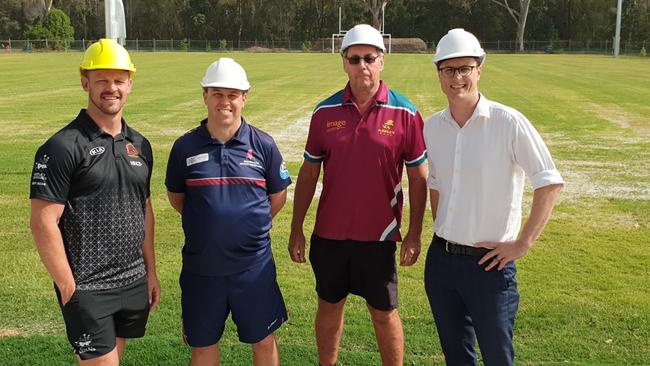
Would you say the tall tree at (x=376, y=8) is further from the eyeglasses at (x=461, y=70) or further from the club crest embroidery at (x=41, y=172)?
the club crest embroidery at (x=41, y=172)

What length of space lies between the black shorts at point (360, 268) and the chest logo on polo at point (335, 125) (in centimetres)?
69

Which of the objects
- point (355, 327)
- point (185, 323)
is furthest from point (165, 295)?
point (185, 323)

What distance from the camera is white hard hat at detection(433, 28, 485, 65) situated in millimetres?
3271

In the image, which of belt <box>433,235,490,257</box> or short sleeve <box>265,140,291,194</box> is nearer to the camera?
belt <box>433,235,490,257</box>

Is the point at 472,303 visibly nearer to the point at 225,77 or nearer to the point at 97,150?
the point at 225,77

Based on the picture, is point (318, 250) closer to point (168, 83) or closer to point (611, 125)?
point (611, 125)

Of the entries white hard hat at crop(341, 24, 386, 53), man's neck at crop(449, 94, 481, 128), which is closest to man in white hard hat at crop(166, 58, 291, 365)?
white hard hat at crop(341, 24, 386, 53)

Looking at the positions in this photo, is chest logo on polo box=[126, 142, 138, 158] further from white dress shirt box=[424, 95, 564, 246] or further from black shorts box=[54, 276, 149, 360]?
white dress shirt box=[424, 95, 564, 246]

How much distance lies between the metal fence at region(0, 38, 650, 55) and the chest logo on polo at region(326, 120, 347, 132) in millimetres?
70915

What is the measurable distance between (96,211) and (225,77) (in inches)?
37.9

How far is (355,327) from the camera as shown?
5.13 m

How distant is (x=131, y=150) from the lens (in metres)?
3.37

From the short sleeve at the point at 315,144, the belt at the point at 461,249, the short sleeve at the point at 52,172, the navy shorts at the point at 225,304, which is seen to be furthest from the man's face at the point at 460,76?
the short sleeve at the point at 52,172

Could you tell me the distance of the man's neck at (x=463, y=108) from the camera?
3.34m
